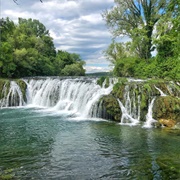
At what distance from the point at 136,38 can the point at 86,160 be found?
19140mm

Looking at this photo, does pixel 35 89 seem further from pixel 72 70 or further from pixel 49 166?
pixel 72 70

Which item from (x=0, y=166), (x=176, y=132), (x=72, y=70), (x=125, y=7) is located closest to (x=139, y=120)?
(x=176, y=132)

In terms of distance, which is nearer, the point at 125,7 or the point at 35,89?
the point at 35,89

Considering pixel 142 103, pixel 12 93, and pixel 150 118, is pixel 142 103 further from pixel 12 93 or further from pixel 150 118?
pixel 12 93

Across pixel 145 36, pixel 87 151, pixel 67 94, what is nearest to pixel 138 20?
pixel 145 36

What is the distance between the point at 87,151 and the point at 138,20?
20.8 m

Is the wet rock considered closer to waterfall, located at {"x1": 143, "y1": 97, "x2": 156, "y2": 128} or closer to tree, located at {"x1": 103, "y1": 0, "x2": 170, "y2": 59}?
waterfall, located at {"x1": 143, "y1": 97, "x2": 156, "y2": 128}

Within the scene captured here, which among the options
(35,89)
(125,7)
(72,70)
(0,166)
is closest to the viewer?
(0,166)

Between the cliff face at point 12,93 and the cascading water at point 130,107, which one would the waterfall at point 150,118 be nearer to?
the cascading water at point 130,107

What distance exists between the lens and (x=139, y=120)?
14.3 m

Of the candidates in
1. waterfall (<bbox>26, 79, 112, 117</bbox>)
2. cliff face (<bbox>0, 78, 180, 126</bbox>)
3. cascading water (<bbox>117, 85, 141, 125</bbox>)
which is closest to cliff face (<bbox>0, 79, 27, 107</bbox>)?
waterfall (<bbox>26, 79, 112, 117</bbox>)

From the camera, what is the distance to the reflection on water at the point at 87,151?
675 cm

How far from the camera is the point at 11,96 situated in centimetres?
2173

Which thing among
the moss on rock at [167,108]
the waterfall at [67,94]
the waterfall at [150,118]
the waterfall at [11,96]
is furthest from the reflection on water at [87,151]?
the waterfall at [11,96]
